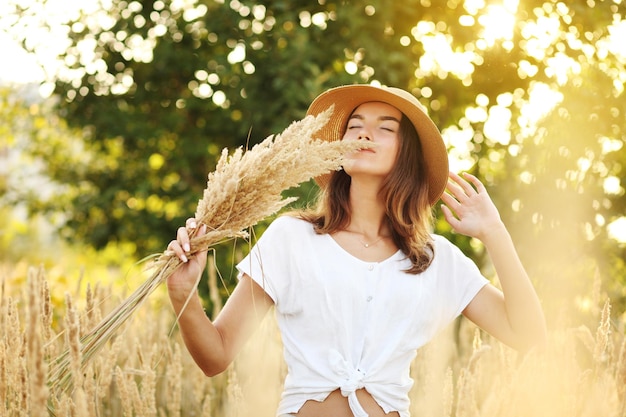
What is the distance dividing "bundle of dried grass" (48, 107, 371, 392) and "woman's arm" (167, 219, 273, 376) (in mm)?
38

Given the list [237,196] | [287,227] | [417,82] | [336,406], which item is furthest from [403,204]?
[417,82]

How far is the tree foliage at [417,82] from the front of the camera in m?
3.82

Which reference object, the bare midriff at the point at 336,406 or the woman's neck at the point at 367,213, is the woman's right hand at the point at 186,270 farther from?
the woman's neck at the point at 367,213

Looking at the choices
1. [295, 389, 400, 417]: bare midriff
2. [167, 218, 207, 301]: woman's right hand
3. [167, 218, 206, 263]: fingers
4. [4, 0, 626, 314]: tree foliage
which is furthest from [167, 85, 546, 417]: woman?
[4, 0, 626, 314]: tree foliage

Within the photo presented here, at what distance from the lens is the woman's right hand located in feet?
6.23

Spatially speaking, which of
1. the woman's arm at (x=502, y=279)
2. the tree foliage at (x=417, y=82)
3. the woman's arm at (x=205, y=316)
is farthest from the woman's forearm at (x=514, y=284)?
the tree foliage at (x=417, y=82)

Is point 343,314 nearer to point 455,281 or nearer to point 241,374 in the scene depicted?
point 455,281

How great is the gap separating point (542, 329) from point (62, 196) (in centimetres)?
427

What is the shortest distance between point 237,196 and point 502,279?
1.01m

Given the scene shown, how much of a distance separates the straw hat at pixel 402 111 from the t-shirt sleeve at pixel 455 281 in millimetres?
255

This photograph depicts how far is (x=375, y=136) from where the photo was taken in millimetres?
2559

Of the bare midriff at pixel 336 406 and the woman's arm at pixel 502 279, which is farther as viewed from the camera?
the woman's arm at pixel 502 279

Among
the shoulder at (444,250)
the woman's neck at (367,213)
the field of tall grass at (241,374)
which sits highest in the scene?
the shoulder at (444,250)

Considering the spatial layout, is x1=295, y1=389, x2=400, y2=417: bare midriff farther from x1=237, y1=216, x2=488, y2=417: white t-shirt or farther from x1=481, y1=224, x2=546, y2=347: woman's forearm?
x1=481, y1=224, x2=546, y2=347: woman's forearm
